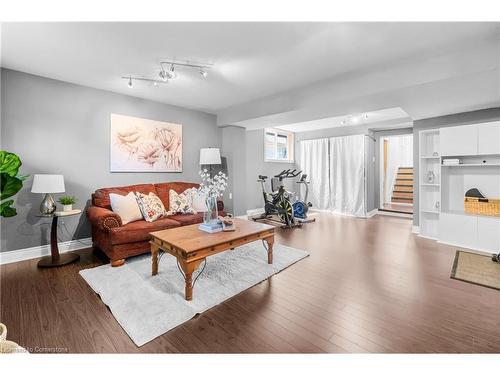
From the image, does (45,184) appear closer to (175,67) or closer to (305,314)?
(175,67)

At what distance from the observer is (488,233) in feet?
10.9

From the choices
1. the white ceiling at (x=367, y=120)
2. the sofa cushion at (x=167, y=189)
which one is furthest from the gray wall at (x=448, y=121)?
the sofa cushion at (x=167, y=189)

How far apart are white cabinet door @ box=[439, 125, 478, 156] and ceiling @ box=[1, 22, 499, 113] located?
5.69 feet

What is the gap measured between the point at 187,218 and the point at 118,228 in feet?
3.18

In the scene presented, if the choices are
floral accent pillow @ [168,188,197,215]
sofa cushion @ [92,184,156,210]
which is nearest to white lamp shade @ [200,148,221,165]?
floral accent pillow @ [168,188,197,215]

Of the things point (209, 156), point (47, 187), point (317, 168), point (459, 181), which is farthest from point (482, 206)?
point (47, 187)

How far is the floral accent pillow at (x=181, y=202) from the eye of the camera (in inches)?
152

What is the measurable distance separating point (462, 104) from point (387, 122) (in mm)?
2354

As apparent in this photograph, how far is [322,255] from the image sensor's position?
3.31 metres

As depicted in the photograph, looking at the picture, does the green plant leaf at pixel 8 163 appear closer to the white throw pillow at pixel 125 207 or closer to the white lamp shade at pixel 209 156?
the white throw pillow at pixel 125 207

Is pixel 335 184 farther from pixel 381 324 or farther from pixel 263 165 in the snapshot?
pixel 381 324

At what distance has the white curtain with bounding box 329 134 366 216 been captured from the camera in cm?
615

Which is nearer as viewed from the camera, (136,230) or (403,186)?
(136,230)
